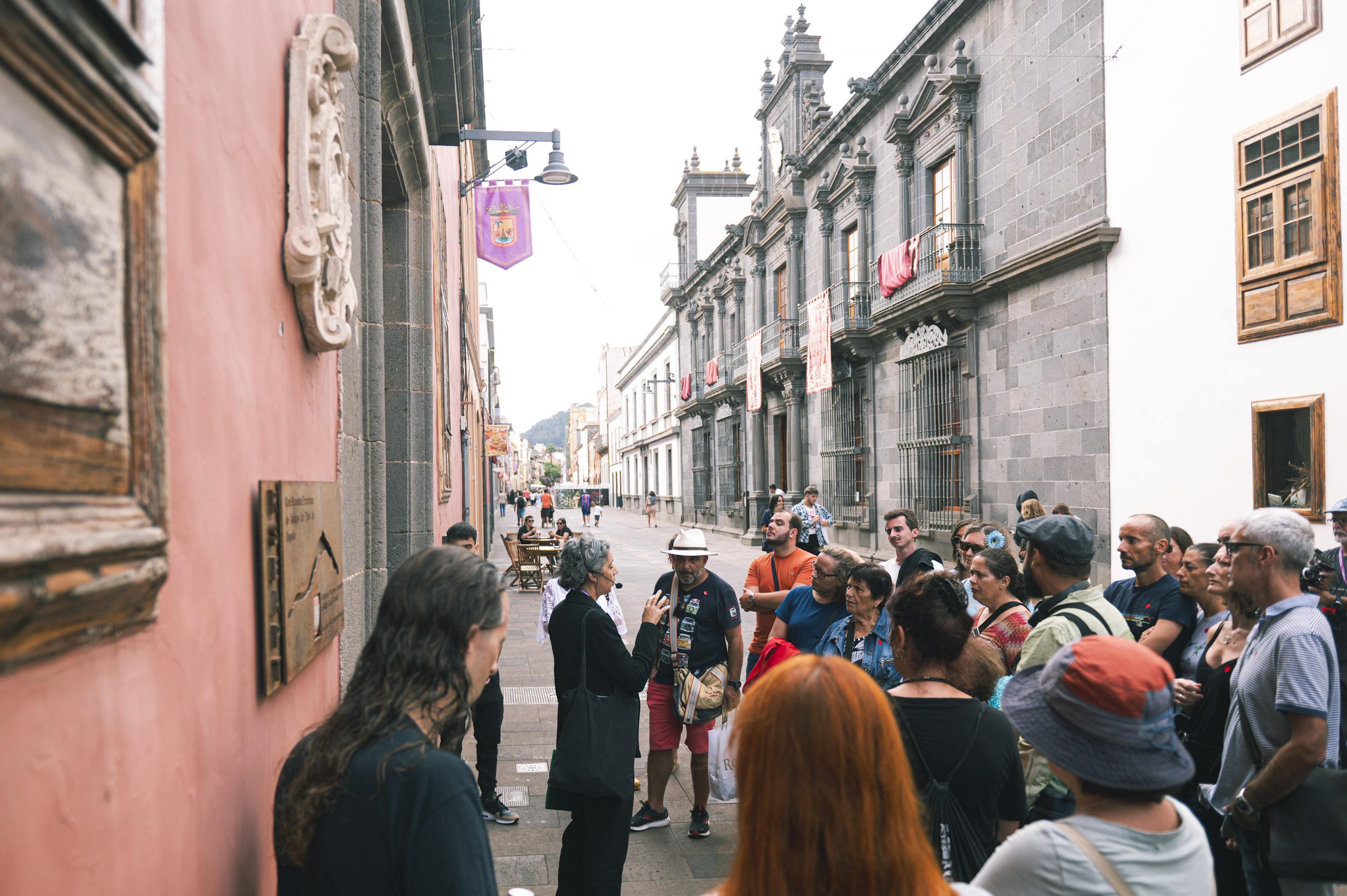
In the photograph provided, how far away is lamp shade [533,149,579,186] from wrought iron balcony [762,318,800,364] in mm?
14846

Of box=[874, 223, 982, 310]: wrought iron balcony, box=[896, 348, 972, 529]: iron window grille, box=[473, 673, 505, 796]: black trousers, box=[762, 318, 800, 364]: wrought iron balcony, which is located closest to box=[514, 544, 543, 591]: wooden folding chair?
box=[896, 348, 972, 529]: iron window grille

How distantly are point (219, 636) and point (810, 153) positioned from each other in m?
23.3

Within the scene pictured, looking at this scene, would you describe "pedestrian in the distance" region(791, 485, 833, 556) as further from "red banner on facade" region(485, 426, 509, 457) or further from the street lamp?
"red banner on facade" region(485, 426, 509, 457)

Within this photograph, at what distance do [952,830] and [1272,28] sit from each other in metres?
10.1

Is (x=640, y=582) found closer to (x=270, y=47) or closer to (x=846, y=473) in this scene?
(x=846, y=473)

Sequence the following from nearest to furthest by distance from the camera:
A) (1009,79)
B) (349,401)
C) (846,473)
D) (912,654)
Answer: (912,654) → (349,401) → (1009,79) → (846,473)

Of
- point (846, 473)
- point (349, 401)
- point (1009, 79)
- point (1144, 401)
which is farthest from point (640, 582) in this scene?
point (349, 401)

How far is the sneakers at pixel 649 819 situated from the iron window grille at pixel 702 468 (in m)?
31.1

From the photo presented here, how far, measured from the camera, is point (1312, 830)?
9.39 feet

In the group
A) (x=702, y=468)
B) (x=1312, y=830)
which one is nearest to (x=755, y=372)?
(x=702, y=468)

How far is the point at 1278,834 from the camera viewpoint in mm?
2916

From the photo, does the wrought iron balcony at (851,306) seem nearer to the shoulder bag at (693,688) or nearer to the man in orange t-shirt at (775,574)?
the man in orange t-shirt at (775,574)

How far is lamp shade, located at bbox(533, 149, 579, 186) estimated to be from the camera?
390 inches

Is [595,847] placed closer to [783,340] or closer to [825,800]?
[825,800]
